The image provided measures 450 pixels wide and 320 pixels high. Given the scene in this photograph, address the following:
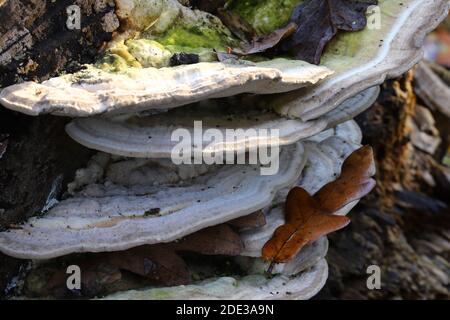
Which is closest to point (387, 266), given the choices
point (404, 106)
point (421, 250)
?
point (421, 250)

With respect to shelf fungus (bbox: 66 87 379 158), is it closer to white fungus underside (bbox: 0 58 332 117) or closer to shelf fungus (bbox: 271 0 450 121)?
shelf fungus (bbox: 271 0 450 121)

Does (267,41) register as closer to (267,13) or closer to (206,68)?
(267,13)

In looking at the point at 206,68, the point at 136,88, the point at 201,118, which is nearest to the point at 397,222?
the point at 201,118

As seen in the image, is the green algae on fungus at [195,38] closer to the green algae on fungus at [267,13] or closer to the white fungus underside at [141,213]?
the green algae on fungus at [267,13]

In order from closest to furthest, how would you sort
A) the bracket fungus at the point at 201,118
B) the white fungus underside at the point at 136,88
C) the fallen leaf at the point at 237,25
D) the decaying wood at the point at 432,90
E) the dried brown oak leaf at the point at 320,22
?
the white fungus underside at the point at 136,88 → the bracket fungus at the point at 201,118 → the dried brown oak leaf at the point at 320,22 → the fallen leaf at the point at 237,25 → the decaying wood at the point at 432,90

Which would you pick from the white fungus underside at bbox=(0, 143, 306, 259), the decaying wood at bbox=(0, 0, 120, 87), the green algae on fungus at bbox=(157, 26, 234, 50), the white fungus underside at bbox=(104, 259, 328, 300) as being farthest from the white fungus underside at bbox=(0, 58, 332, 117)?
the white fungus underside at bbox=(104, 259, 328, 300)

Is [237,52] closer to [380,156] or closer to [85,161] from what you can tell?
[85,161]

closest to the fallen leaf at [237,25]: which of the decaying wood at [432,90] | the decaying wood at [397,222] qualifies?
the decaying wood at [397,222]
